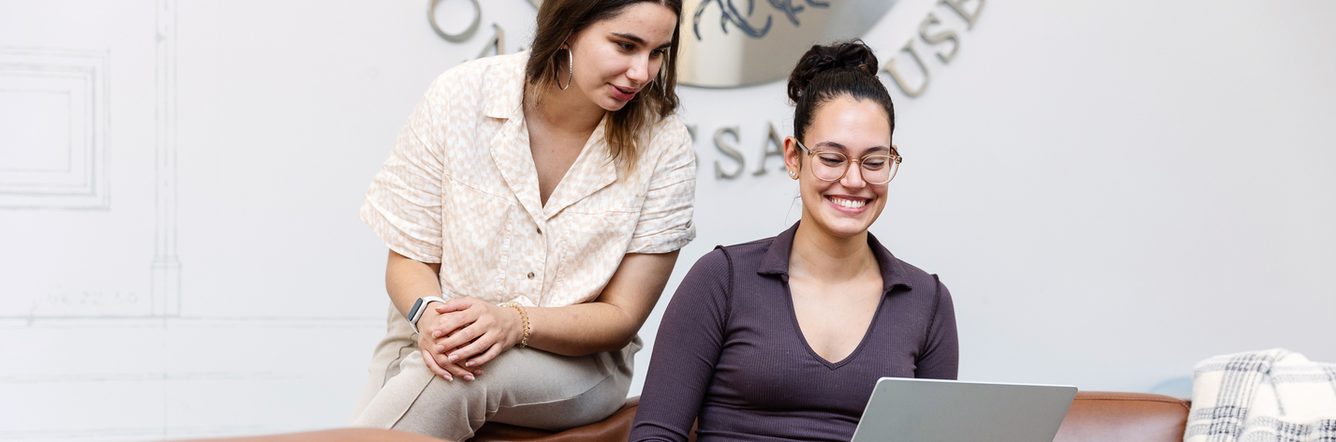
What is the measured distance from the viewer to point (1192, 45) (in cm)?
327

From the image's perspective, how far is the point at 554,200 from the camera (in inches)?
74.8

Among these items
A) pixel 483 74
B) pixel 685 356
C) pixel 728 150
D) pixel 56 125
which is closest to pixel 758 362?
pixel 685 356

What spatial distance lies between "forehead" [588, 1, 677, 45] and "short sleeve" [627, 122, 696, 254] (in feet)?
0.68

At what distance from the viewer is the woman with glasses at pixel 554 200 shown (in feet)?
5.95

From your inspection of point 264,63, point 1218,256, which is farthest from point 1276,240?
point 264,63

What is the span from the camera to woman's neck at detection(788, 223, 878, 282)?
5.98ft

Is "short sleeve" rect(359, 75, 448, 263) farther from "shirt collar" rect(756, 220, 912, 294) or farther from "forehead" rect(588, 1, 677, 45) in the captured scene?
"shirt collar" rect(756, 220, 912, 294)

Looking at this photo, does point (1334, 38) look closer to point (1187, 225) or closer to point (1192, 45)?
point (1192, 45)

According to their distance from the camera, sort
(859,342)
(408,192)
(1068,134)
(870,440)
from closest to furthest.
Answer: (870,440), (859,342), (408,192), (1068,134)

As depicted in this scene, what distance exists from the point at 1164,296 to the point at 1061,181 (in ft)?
1.51

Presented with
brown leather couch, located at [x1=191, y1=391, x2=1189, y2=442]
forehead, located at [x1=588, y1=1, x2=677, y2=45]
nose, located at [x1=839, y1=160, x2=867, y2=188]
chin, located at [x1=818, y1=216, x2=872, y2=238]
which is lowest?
brown leather couch, located at [x1=191, y1=391, x2=1189, y2=442]

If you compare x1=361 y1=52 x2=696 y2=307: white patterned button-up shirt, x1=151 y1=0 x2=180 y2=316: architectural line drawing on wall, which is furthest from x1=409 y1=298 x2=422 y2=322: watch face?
x1=151 y1=0 x2=180 y2=316: architectural line drawing on wall

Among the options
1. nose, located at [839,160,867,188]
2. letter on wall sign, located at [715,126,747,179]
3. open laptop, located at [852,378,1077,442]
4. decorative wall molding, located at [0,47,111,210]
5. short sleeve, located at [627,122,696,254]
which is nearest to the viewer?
open laptop, located at [852,378,1077,442]

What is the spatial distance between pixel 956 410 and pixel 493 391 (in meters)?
0.66
